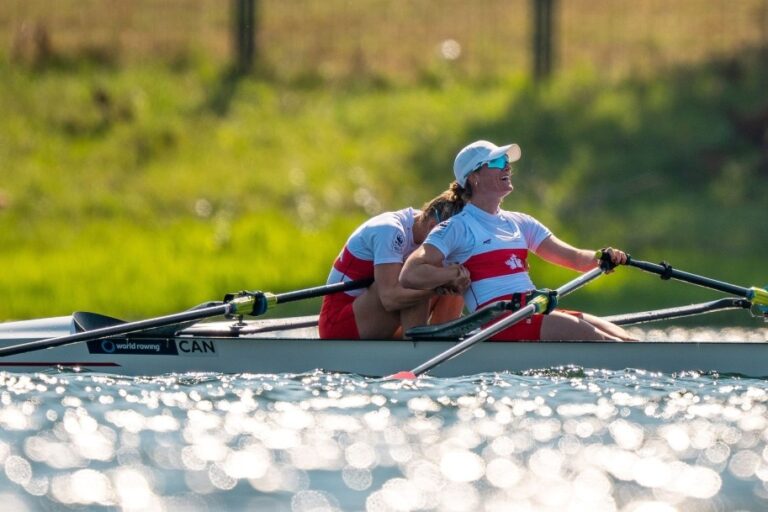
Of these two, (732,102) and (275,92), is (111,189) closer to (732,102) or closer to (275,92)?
(275,92)

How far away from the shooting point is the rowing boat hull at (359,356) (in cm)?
1045

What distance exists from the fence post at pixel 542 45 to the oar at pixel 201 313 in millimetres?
14976

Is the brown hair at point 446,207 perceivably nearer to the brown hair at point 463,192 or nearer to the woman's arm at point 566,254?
the brown hair at point 463,192

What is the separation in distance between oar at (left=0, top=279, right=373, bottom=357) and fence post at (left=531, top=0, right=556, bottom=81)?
1498 centimetres

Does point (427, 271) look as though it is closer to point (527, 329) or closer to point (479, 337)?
point (479, 337)

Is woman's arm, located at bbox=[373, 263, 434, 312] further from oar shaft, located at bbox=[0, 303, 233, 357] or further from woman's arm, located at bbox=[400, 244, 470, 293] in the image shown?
oar shaft, located at bbox=[0, 303, 233, 357]

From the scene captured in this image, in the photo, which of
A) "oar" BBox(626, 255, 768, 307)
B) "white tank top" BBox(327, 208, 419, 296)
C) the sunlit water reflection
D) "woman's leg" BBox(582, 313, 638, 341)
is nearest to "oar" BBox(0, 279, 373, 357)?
"white tank top" BBox(327, 208, 419, 296)

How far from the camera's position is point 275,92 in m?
25.3

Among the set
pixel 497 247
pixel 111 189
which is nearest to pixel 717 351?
pixel 497 247

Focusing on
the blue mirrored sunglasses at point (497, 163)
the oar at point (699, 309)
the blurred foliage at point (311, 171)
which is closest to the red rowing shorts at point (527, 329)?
the blue mirrored sunglasses at point (497, 163)

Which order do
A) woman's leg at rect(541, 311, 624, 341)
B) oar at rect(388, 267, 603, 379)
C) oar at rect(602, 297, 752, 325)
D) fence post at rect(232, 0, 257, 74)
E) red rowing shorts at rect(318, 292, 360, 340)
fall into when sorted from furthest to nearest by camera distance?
fence post at rect(232, 0, 257, 74), oar at rect(602, 297, 752, 325), red rowing shorts at rect(318, 292, 360, 340), woman's leg at rect(541, 311, 624, 341), oar at rect(388, 267, 603, 379)

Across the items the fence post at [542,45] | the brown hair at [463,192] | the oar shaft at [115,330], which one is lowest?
the oar shaft at [115,330]

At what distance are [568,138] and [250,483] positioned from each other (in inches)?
670

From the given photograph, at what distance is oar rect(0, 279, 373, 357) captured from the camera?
36.0 feet
